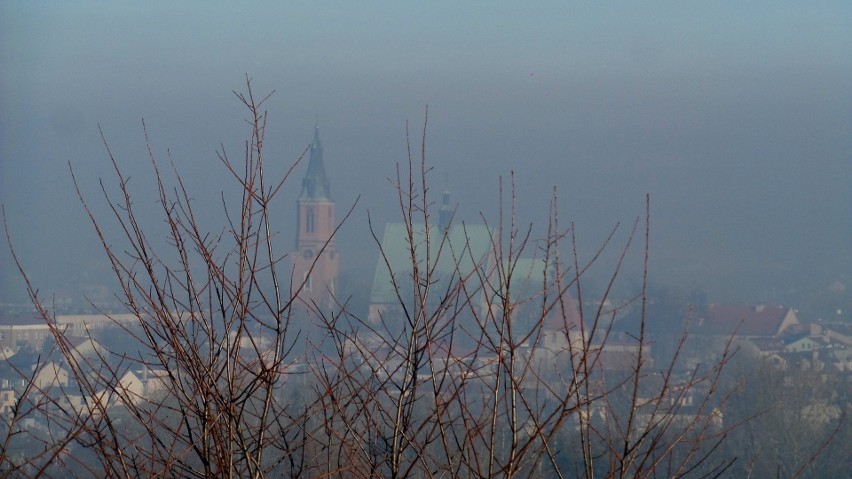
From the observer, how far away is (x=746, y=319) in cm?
3969

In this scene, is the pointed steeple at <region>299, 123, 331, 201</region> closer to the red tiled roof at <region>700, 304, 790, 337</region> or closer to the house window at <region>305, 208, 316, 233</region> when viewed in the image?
the house window at <region>305, 208, 316, 233</region>

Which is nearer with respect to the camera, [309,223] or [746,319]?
[746,319]

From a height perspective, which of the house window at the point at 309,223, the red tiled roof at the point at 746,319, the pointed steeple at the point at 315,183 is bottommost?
the red tiled roof at the point at 746,319

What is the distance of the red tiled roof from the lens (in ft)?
117

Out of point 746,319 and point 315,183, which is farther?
point 315,183

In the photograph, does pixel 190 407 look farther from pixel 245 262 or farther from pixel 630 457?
pixel 630 457

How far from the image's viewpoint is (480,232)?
3459 cm

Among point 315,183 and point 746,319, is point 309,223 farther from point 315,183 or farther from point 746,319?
point 746,319

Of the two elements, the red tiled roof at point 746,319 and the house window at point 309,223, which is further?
the house window at point 309,223

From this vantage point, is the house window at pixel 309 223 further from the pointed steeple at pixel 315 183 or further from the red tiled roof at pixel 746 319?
the red tiled roof at pixel 746 319

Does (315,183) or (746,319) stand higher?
(315,183)

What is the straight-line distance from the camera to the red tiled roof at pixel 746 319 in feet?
117

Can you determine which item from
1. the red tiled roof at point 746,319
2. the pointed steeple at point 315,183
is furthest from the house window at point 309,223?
the red tiled roof at point 746,319

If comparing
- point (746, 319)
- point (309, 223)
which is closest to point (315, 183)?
point (309, 223)
